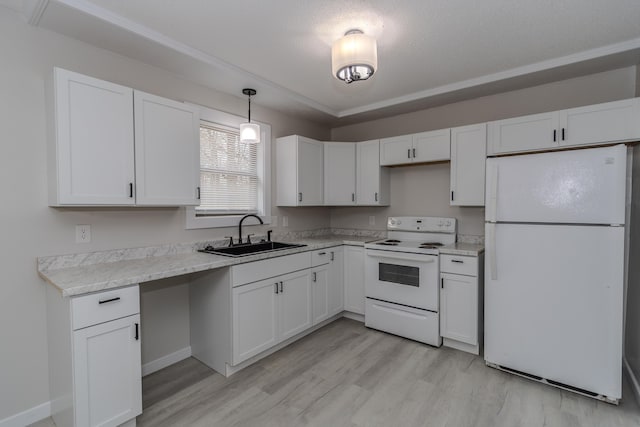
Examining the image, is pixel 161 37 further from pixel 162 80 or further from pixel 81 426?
pixel 81 426

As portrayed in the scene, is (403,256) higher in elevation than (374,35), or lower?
lower

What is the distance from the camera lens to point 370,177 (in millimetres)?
3719

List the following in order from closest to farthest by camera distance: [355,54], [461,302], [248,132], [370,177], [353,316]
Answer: [355,54]
[248,132]
[461,302]
[353,316]
[370,177]

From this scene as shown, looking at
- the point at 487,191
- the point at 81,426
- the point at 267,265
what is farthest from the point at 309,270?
the point at 81,426

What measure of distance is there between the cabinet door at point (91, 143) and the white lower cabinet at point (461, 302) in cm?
264

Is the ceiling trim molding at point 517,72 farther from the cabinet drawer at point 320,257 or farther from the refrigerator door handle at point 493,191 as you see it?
the cabinet drawer at point 320,257

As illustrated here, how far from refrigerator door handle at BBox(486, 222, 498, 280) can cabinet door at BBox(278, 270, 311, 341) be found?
1602mm

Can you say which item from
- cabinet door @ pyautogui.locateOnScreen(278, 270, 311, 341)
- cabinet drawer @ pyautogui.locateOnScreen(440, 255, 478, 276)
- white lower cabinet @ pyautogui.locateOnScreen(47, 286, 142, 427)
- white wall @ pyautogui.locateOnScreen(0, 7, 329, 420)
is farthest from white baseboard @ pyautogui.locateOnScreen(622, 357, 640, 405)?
white wall @ pyautogui.locateOnScreen(0, 7, 329, 420)

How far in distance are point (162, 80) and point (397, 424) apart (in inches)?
119

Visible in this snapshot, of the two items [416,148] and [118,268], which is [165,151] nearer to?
[118,268]

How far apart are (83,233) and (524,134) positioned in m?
3.54

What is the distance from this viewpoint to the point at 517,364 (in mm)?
2357

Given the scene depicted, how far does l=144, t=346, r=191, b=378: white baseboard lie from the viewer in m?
2.46

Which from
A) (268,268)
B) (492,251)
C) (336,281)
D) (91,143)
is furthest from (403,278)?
(91,143)
